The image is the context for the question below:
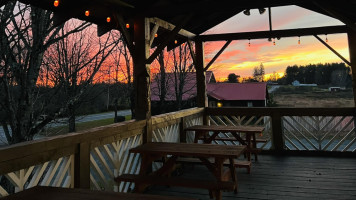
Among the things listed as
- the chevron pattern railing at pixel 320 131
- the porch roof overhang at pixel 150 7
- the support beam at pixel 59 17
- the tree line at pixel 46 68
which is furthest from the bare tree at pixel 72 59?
the chevron pattern railing at pixel 320 131

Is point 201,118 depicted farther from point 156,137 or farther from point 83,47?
point 83,47

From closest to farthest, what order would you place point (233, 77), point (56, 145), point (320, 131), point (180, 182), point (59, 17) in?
point (56, 145)
point (180, 182)
point (59, 17)
point (320, 131)
point (233, 77)

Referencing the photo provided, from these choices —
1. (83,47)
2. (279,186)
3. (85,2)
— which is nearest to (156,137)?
(279,186)

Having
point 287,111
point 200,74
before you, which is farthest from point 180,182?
point 200,74

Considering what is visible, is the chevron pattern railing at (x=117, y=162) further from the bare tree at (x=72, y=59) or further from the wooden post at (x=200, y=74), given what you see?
the wooden post at (x=200, y=74)

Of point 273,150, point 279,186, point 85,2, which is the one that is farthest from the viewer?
point 273,150

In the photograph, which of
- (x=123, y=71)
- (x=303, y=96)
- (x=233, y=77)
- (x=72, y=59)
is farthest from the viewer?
(x=233, y=77)

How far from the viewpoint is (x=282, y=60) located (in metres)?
10.7

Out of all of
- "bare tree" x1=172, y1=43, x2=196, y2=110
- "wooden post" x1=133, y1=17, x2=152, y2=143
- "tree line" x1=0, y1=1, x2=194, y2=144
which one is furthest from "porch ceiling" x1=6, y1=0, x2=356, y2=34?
"bare tree" x1=172, y1=43, x2=196, y2=110

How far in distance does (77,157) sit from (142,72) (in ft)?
5.35

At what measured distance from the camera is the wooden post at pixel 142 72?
3609 millimetres

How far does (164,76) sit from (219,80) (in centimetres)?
498

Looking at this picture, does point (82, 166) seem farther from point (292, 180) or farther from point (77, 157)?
point (292, 180)

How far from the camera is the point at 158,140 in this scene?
400 centimetres
